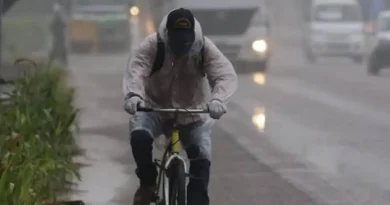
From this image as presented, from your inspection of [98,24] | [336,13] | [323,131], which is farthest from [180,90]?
[98,24]

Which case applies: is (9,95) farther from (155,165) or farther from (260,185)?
(155,165)

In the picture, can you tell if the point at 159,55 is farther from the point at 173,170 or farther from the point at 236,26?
the point at 236,26

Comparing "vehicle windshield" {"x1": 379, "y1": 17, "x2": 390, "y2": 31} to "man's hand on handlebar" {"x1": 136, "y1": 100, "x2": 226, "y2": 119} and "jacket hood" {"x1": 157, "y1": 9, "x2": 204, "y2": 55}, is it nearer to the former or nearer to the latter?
"jacket hood" {"x1": 157, "y1": 9, "x2": 204, "y2": 55}

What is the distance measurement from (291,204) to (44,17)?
32.7 meters

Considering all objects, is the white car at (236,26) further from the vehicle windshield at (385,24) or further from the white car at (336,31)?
the white car at (336,31)

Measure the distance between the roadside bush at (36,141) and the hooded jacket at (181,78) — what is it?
0.99 m

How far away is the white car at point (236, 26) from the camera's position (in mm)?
27031

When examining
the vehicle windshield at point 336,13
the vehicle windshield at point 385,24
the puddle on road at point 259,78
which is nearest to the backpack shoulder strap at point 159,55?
the puddle on road at point 259,78

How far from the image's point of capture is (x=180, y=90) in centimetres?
689

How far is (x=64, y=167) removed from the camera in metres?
9.20

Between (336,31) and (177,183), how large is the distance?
28479mm

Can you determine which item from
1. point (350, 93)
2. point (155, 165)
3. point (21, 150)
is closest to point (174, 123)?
point (155, 165)

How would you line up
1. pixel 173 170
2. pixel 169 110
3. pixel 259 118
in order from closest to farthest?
pixel 169 110
pixel 173 170
pixel 259 118

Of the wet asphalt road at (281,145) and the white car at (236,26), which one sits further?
the white car at (236,26)
